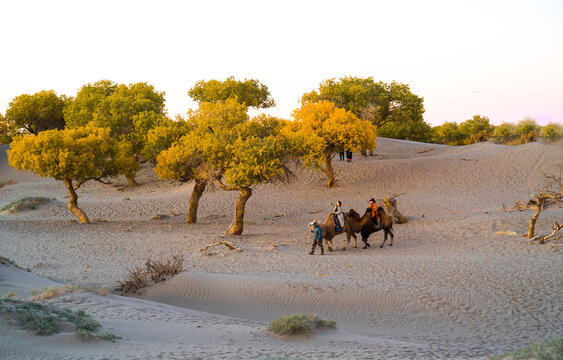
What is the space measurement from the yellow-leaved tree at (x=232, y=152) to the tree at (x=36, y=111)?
3944 cm

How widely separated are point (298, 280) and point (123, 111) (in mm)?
33936

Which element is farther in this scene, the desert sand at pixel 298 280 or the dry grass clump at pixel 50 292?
the dry grass clump at pixel 50 292

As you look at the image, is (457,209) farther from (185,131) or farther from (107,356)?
(107,356)

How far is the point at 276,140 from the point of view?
859 inches

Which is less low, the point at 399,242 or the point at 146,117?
the point at 146,117

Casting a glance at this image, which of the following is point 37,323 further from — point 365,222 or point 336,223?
point 365,222

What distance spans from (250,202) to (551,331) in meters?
23.4

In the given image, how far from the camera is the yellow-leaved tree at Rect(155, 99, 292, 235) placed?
20875mm

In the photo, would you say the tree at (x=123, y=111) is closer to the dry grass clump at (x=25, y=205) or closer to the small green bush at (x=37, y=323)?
the dry grass clump at (x=25, y=205)

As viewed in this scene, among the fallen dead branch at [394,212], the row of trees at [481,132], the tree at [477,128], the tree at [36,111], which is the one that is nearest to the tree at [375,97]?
the row of trees at [481,132]

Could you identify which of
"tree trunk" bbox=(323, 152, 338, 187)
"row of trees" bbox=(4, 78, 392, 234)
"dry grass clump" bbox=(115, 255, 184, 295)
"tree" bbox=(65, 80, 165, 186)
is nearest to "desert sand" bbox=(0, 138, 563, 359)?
"dry grass clump" bbox=(115, 255, 184, 295)

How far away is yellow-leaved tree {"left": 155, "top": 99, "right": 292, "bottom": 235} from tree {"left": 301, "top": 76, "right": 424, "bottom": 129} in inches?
888

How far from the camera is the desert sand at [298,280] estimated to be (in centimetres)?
782

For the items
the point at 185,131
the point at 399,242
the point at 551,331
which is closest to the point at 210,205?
the point at 185,131
